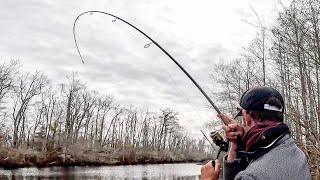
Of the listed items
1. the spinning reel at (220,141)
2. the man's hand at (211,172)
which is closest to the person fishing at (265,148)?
the man's hand at (211,172)

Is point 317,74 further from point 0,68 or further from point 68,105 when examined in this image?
point 68,105

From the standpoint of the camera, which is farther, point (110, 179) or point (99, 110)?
point (99, 110)

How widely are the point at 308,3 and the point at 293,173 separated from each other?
43.3ft

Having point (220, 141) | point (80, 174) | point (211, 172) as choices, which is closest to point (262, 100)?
point (211, 172)

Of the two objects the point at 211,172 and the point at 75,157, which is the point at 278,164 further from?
the point at 75,157

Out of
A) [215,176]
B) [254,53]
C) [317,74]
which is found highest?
[254,53]

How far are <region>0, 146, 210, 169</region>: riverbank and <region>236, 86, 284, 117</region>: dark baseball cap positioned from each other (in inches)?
1213

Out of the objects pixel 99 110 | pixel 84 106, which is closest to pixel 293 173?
pixel 84 106

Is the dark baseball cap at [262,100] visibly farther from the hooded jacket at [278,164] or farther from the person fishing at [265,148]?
the hooded jacket at [278,164]

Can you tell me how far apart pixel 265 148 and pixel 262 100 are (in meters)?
0.30

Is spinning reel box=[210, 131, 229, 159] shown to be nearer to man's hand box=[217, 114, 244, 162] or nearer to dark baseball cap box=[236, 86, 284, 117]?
man's hand box=[217, 114, 244, 162]

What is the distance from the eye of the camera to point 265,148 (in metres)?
1.69

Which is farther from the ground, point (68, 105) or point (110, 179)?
point (68, 105)

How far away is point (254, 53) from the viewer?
1017 inches
